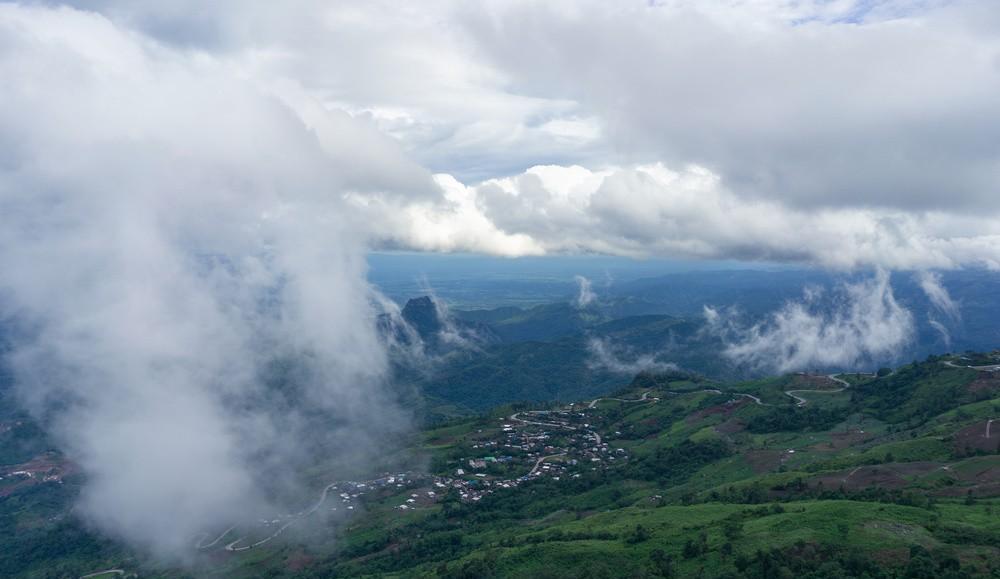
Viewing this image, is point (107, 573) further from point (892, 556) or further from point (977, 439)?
point (977, 439)

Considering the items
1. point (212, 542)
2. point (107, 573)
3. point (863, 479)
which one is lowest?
point (107, 573)

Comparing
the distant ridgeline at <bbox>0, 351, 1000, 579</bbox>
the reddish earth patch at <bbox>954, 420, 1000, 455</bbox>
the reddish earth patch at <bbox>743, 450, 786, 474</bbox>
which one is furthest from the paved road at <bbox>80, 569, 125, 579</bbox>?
the reddish earth patch at <bbox>954, 420, 1000, 455</bbox>

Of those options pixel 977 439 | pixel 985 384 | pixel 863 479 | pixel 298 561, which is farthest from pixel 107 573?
pixel 985 384

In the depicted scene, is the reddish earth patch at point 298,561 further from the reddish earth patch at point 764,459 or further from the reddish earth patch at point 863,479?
the reddish earth patch at point 764,459

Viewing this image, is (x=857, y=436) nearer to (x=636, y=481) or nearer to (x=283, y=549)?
(x=636, y=481)

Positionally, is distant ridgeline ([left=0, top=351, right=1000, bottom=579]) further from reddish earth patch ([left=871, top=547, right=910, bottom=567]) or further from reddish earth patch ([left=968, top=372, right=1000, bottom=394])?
reddish earth patch ([left=968, top=372, right=1000, bottom=394])

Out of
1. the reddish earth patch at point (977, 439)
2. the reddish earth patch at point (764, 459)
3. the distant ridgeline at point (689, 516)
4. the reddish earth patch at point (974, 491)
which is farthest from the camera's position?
the reddish earth patch at point (764, 459)

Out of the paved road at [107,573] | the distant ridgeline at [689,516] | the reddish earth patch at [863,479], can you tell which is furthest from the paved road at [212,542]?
the reddish earth patch at [863,479]

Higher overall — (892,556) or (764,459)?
(892,556)

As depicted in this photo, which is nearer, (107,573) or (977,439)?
(977,439)
